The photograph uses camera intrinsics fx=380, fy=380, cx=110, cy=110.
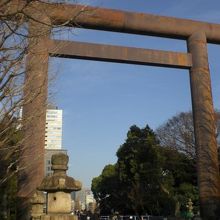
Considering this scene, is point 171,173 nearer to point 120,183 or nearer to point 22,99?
point 120,183

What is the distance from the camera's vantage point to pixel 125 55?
13.0 m

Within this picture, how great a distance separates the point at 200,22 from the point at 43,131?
7138 millimetres

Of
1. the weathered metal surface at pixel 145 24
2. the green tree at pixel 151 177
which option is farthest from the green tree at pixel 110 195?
the weathered metal surface at pixel 145 24

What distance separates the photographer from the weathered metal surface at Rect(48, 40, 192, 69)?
12.5 m

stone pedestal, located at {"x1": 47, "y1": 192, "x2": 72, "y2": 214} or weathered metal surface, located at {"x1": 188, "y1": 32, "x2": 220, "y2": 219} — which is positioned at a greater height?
weathered metal surface, located at {"x1": 188, "y1": 32, "x2": 220, "y2": 219}

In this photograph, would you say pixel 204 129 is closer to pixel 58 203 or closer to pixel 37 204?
pixel 37 204

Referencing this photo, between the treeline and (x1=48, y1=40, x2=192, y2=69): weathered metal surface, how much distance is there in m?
15.8

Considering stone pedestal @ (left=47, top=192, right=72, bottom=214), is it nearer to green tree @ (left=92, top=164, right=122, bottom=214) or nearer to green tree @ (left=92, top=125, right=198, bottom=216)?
green tree @ (left=92, top=125, right=198, bottom=216)

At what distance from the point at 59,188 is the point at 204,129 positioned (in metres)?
6.70

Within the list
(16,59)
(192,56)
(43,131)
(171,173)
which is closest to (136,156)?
(171,173)

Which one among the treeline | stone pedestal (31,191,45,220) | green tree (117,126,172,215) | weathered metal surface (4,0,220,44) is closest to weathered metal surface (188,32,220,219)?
weathered metal surface (4,0,220,44)

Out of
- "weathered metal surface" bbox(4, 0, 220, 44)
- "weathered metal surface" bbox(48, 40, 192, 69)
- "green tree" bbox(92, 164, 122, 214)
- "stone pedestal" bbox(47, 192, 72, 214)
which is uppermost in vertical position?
"weathered metal surface" bbox(4, 0, 220, 44)

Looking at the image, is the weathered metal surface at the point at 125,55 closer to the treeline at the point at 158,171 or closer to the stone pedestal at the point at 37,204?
the stone pedestal at the point at 37,204

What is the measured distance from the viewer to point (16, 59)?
19.5 ft
